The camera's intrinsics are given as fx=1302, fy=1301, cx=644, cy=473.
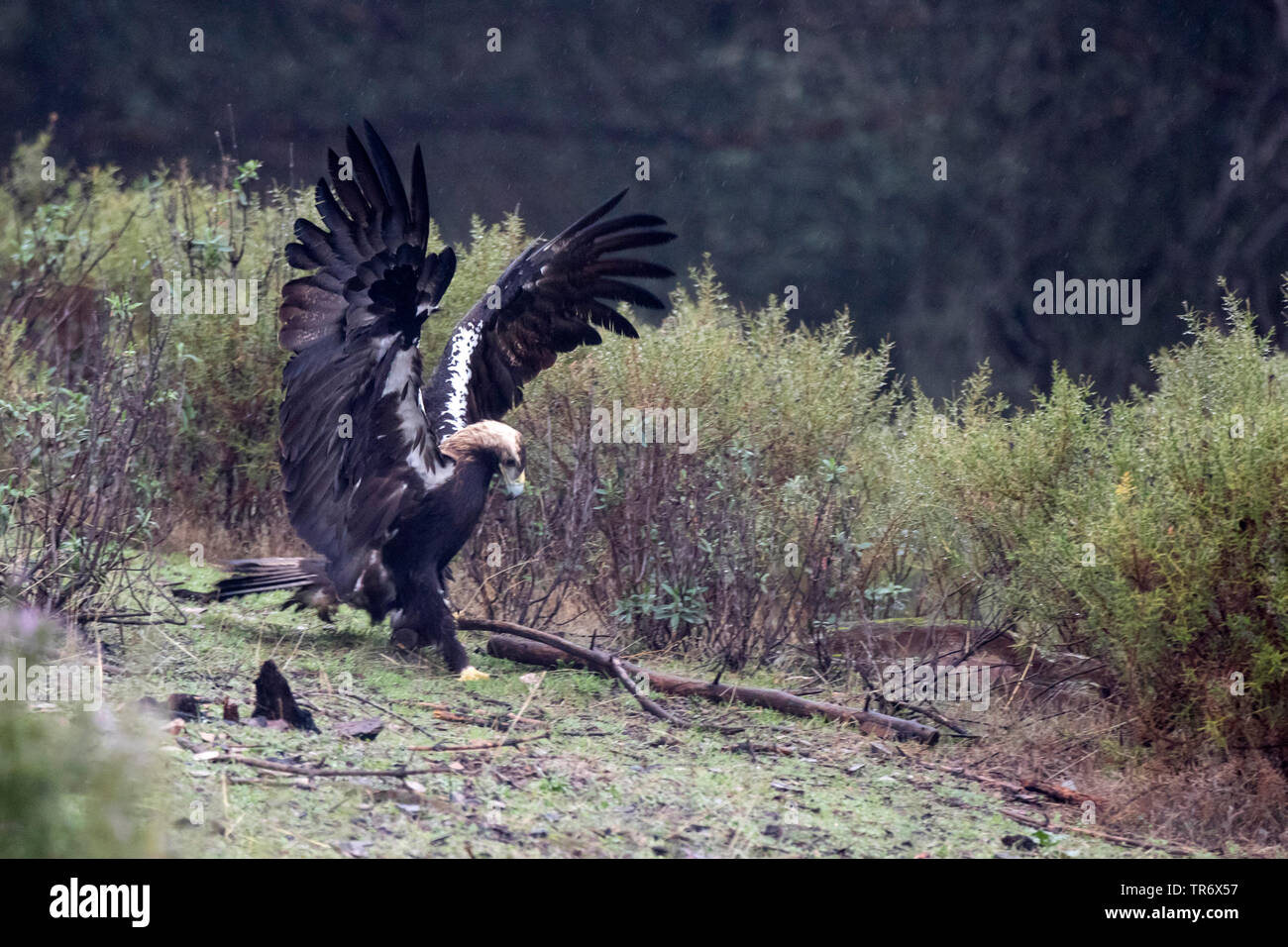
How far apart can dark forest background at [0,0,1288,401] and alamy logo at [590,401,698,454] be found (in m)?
8.03

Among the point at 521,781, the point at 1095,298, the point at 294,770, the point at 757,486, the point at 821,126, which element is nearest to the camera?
the point at 294,770

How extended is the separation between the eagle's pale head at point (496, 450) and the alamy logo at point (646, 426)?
82cm

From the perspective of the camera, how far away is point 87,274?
8547 mm

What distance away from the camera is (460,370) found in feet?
20.9

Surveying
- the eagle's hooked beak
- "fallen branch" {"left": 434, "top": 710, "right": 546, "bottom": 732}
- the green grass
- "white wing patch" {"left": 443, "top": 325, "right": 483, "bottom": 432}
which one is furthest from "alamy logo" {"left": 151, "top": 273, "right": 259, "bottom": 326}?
"fallen branch" {"left": 434, "top": 710, "right": 546, "bottom": 732}

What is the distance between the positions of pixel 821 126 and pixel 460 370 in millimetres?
10611

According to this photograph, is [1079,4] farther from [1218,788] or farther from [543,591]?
[1218,788]

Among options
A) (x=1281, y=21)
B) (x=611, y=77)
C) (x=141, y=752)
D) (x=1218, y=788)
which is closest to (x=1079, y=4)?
(x=1281, y=21)

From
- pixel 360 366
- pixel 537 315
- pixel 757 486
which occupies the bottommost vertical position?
pixel 757 486

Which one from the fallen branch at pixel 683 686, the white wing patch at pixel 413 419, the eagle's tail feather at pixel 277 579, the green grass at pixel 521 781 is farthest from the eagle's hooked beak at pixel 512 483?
the eagle's tail feather at pixel 277 579

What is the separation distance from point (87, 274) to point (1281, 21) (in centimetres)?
1152

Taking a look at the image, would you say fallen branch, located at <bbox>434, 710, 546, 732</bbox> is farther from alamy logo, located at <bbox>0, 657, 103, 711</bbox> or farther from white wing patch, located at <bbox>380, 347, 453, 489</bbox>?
alamy logo, located at <bbox>0, 657, 103, 711</bbox>

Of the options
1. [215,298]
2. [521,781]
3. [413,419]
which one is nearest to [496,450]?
[413,419]

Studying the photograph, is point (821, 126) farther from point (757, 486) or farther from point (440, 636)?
point (440, 636)
